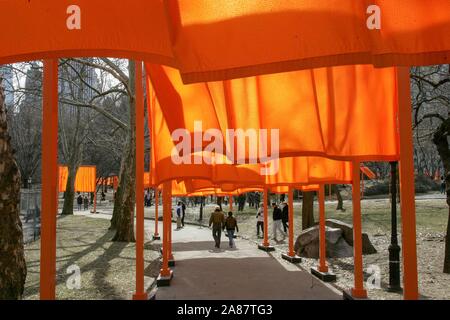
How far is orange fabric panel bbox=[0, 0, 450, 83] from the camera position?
115 inches

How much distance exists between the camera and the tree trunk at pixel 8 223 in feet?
15.6

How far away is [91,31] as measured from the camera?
126 inches

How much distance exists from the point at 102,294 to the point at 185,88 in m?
5.10

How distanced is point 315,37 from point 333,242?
12.3 metres

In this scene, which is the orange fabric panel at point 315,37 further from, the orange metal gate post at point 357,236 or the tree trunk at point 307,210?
the tree trunk at point 307,210

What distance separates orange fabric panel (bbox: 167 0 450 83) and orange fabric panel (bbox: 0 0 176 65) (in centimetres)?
41

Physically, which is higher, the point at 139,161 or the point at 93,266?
the point at 139,161

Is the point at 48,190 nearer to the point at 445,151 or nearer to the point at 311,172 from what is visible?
the point at 311,172

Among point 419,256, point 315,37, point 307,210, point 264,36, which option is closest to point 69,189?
point 307,210

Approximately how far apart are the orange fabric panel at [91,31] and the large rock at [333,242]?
12130mm

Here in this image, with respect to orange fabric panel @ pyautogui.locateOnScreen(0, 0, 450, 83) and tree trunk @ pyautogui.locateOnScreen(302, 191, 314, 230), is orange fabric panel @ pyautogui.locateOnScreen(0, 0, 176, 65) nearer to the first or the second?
orange fabric panel @ pyautogui.locateOnScreen(0, 0, 450, 83)

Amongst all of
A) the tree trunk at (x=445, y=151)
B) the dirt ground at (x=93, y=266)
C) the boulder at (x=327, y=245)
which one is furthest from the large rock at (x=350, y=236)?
the dirt ground at (x=93, y=266)

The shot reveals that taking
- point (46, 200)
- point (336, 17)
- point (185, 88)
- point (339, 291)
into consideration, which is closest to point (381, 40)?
point (336, 17)
